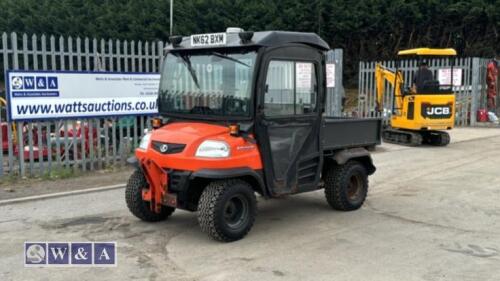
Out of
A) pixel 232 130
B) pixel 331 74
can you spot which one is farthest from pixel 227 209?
pixel 331 74

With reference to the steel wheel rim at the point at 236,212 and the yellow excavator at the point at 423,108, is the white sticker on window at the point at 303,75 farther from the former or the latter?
the yellow excavator at the point at 423,108

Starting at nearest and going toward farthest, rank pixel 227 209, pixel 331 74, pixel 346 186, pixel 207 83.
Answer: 1. pixel 227 209
2. pixel 207 83
3. pixel 346 186
4. pixel 331 74

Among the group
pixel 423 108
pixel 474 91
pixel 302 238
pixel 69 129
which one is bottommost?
pixel 302 238

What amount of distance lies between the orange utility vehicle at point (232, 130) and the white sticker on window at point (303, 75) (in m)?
0.01

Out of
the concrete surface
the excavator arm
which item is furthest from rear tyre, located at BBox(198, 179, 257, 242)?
the excavator arm

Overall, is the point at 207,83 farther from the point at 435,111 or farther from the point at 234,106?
the point at 435,111

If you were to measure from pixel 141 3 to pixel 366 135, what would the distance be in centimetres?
2856

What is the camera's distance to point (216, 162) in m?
5.57

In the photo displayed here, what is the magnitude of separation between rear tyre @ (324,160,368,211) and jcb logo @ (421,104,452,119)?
7013 millimetres

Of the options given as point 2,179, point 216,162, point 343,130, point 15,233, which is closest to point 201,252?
point 216,162

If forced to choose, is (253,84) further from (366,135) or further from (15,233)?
(15,233)

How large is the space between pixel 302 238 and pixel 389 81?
33.5ft

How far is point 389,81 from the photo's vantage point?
15.3 metres

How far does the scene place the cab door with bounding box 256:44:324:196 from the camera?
598cm
